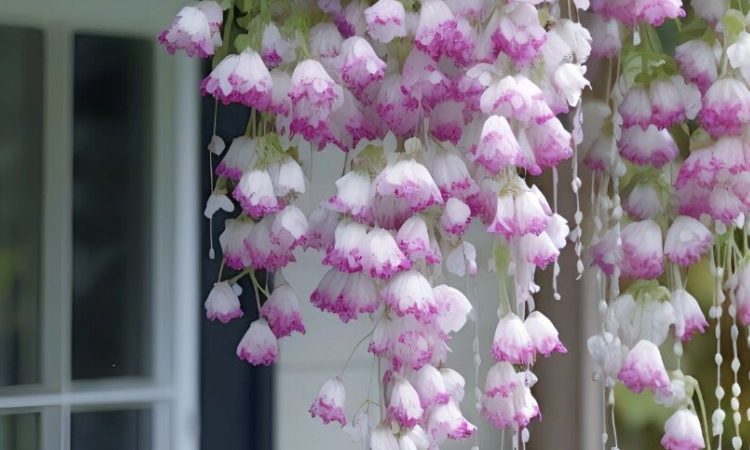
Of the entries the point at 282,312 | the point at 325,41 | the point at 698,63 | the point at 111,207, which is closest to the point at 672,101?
the point at 698,63

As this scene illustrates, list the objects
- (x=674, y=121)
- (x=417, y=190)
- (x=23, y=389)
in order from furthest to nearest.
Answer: (x=23, y=389), (x=674, y=121), (x=417, y=190)

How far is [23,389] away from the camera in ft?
5.28

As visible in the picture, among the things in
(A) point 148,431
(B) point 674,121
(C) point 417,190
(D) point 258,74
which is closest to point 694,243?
(B) point 674,121

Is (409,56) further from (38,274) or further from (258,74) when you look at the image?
(38,274)

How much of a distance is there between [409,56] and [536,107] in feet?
0.46

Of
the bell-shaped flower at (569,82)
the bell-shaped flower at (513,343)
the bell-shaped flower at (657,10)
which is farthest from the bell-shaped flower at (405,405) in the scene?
the bell-shaped flower at (657,10)

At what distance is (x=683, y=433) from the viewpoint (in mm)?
1260

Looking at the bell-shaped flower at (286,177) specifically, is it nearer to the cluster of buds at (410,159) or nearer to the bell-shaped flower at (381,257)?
the cluster of buds at (410,159)

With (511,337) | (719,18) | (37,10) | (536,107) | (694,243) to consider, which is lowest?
(511,337)

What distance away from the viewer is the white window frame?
162 cm

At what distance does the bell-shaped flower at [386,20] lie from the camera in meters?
1.07

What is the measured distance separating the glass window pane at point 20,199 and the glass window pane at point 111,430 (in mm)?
96

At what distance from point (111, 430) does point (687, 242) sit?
2.90 feet

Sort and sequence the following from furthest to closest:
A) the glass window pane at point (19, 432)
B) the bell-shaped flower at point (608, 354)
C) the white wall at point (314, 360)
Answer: the white wall at point (314, 360) < the glass window pane at point (19, 432) < the bell-shaped flower at point (608, 354)
